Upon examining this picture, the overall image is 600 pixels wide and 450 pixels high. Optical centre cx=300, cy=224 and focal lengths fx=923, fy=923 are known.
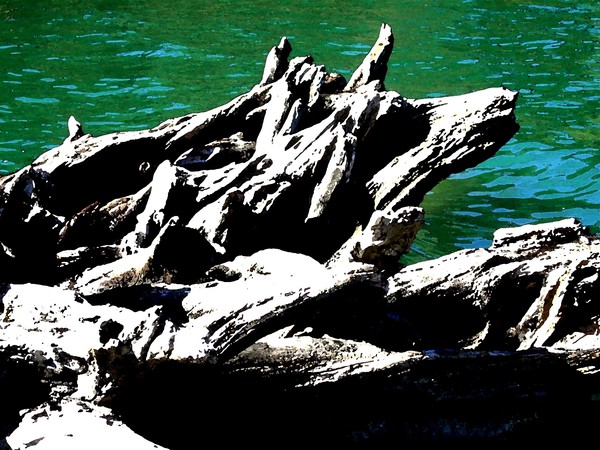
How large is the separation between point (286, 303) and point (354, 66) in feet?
38.7

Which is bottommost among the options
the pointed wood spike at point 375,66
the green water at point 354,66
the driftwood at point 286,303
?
the green water at point 354,66

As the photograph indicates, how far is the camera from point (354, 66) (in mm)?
15859

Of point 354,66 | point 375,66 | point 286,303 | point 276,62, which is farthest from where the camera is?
point 354,66

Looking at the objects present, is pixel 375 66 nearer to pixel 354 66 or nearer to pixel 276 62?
pixel 276 62

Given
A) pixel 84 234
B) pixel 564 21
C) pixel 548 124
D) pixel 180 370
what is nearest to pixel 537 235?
pixel 180 370

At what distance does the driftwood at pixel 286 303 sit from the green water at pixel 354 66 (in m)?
2.13

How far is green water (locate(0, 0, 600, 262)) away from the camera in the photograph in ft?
35.1

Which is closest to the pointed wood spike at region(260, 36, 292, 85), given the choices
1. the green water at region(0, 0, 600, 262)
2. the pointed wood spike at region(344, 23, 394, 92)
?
the pointed wood spike at region(344, 23, 394, 92)

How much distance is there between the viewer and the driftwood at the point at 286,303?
170 inches

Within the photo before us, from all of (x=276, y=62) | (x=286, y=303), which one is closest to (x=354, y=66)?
(x=276, y=62)

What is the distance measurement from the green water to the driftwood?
2.13 metres

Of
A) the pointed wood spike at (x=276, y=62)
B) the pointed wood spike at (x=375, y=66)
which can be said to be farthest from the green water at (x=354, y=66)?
the pointed wood spike at (x=276, y=62)

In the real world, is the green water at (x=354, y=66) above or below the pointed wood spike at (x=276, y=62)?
below

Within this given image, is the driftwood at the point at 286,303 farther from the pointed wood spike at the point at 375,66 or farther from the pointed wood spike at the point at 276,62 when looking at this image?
the pointed wood spike at the point at 375,66
